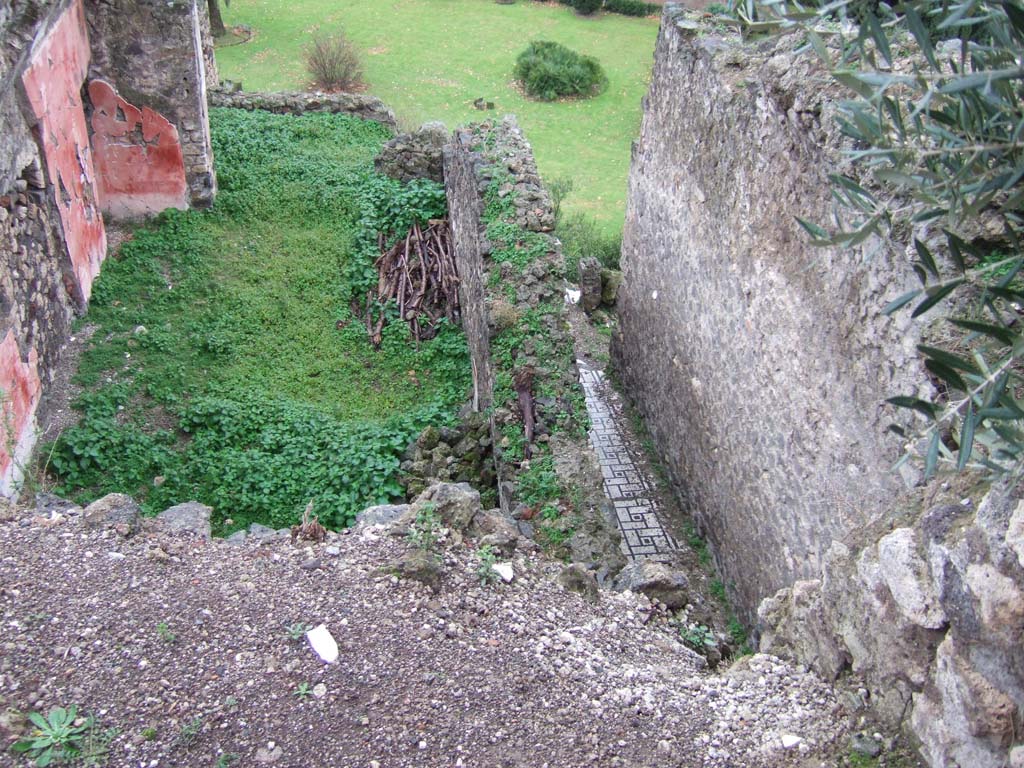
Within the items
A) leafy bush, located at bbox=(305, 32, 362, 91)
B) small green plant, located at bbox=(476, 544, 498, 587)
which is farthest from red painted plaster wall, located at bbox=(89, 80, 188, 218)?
leafy bush, located at bbox=(305, 32, 362, 91)

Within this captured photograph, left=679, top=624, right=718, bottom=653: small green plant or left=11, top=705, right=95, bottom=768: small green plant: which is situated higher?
left=11, top=705, right=95, bottom=768: small green plant

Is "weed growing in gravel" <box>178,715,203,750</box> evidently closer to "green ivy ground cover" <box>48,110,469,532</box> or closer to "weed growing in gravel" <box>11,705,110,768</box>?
"weed growing in gravel" <box>11,705,110,768</box>

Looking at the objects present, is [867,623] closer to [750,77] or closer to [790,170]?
[790,170]

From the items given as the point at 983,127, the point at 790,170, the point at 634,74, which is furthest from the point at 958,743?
the point at 634,74

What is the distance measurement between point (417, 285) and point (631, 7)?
68.2ft

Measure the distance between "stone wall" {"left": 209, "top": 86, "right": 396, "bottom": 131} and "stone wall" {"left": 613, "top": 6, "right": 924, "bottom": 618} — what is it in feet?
20.7

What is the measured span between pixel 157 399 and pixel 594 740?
6.02m

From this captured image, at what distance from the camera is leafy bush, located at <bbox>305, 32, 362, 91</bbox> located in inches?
771

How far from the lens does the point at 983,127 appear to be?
240cm

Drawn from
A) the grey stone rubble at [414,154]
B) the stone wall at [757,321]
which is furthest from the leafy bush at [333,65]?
the stone wall at [757,321]

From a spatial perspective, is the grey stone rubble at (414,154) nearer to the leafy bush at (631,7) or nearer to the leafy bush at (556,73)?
the leafy bush at (556,73)

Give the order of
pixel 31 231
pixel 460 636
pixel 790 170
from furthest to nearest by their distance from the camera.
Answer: pixel 31 231
pixel 790 170
pixel 460 636

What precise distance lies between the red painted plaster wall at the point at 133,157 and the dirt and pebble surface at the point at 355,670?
6717mm

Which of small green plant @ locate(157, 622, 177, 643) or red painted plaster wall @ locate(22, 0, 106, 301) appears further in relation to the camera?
red painted plaster wall @ locate(22, 0, 106, 301)
